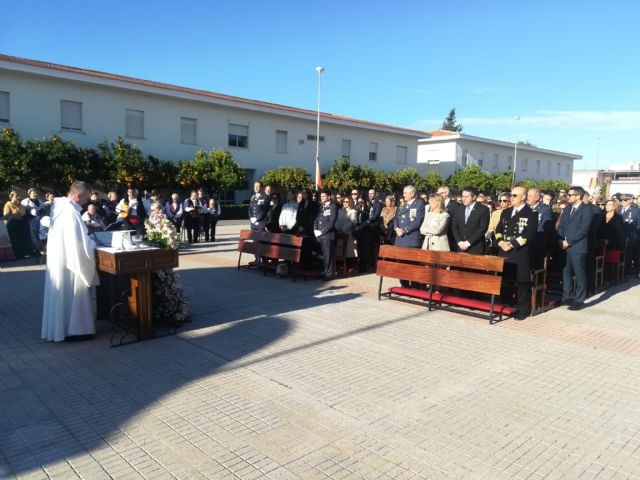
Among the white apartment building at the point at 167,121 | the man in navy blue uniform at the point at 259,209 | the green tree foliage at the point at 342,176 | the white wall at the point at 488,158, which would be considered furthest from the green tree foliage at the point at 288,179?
the white wall at the point at 488,158

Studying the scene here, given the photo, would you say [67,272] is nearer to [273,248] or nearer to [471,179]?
[273,248]

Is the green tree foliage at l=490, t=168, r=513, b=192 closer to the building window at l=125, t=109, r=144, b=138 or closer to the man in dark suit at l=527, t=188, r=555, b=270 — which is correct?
the building window at l=125, t=109, r=144, b=138

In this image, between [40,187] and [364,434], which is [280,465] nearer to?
[364,434]

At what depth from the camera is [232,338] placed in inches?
251

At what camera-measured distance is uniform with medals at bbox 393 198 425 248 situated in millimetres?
9344

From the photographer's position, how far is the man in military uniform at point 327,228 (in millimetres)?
10383

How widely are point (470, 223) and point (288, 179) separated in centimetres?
2142

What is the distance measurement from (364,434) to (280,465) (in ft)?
2.60

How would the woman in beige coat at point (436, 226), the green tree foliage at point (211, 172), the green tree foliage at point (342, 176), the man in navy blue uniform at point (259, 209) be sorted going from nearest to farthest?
the woman in beige coat at point (436, 226) → the man in navy blue uniform at point (259, 209) → the green tree foliage at point (211, 172) → the green tree foliage at point (342, 176)

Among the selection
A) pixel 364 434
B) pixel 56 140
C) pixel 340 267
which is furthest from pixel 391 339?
pixel 56 140

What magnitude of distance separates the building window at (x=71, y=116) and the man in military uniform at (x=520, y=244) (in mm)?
22513

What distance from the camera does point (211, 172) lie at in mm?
26469

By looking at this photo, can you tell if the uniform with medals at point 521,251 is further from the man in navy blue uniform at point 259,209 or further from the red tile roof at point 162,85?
the red tile roof at point 162,85

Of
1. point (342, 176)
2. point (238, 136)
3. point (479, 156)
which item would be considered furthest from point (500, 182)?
point (238, 136)
